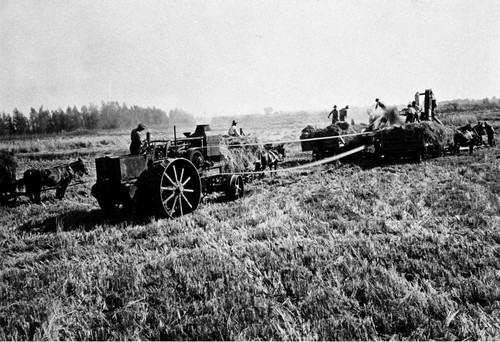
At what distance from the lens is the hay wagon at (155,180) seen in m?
7.89

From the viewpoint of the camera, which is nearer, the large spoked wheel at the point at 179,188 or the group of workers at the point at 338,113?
the large spoked wheel at the point at 179,188

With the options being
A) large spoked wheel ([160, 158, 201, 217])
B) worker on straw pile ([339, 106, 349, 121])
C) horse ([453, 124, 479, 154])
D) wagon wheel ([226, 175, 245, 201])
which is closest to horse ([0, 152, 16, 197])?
large spoked wheel ([160, 158, 201, 217])

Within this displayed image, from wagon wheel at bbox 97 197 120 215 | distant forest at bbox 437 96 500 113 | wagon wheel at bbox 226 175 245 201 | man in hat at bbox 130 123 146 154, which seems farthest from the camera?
distant forest at bbox 437 96 500 113

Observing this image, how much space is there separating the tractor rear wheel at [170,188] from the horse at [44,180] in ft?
15.0

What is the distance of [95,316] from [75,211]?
238 inches

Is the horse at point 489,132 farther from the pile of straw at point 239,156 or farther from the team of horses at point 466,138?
the pile of straw at point 239,156

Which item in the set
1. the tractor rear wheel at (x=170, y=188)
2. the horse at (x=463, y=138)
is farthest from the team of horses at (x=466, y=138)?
the tractor rear wheel at (x=170, y=188)

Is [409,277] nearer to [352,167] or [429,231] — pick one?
[429,231]

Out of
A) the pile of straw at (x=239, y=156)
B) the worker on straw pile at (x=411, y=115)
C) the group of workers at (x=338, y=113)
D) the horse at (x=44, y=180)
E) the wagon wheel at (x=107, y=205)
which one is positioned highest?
the group of workers at (x=338, y=113)

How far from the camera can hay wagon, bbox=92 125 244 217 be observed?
25.9 feet

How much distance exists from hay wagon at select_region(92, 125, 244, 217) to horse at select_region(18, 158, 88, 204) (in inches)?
142

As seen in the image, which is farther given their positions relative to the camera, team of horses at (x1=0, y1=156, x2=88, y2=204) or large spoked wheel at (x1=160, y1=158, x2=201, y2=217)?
team of horses at (x1=0, y1=156, x2=88, y2=204)

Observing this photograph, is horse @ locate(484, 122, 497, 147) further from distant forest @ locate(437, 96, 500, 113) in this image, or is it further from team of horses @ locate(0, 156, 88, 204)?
distant forest @ locate(437, 96, 500, 113)

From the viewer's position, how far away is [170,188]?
8.12 meters
